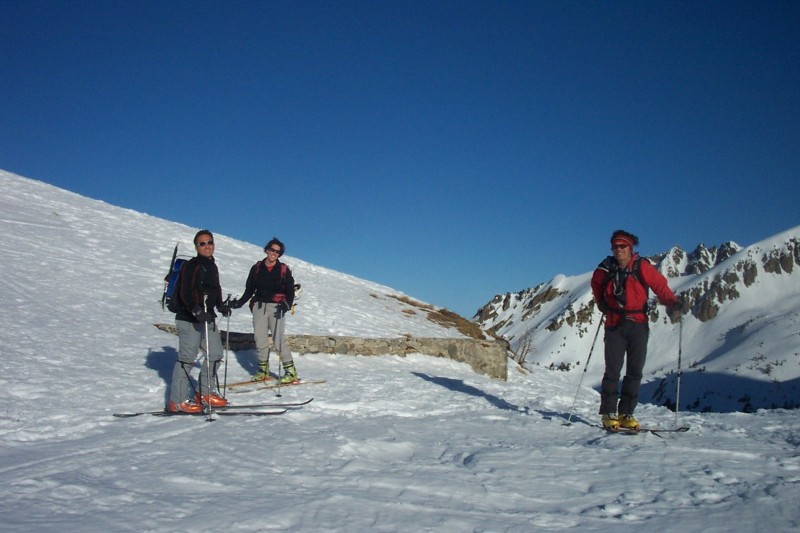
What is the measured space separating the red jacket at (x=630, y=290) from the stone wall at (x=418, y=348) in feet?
24.3

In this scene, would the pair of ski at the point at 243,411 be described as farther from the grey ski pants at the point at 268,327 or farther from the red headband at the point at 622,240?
the red headband at the point at 622,240

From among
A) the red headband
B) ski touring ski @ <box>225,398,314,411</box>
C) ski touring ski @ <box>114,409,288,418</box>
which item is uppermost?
the red headband

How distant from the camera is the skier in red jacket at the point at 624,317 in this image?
7074mm

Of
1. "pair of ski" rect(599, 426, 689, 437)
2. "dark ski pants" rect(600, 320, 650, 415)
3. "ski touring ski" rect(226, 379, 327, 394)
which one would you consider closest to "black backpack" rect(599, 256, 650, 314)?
"dark ski pants" rect(600, 320, 650, 415)

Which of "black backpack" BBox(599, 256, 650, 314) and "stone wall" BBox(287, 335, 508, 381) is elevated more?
"black backpack" BBox(599, 256, 650, 314)

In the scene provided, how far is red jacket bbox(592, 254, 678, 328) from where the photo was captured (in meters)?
6.93

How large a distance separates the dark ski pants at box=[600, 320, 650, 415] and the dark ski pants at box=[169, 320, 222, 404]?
5098mm

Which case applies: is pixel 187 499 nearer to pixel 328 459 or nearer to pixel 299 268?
pixel 328 459

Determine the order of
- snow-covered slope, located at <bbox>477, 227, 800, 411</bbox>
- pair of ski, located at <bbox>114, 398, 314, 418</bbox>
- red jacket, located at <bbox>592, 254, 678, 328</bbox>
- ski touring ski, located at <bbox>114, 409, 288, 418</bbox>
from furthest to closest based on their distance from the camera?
snow-covered slope, located at <bbox>477, 227, 800, 411</bbox>
pair of ski, located at <bbox>114, 398, 314, 418</bbox>
ski touring ski, located at <bbox>114, 409, 288, 418</bbox>
red jacket, located at <bbox>592, 254, 678, 328</bbox>

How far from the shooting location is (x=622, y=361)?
7.16 meters

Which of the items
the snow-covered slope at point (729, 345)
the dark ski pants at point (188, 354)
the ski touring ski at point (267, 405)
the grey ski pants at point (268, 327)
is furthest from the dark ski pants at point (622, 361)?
the snow-covered slope at point (729, 345)

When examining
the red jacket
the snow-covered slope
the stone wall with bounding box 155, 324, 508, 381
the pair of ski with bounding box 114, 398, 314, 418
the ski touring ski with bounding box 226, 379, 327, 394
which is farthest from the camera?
the snow-covered slope

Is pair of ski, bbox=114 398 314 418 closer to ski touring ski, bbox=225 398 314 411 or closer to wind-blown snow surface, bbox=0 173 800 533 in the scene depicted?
ski touring ski, bbox=225 398 314 411

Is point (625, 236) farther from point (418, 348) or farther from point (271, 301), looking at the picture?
point (418, 348)
